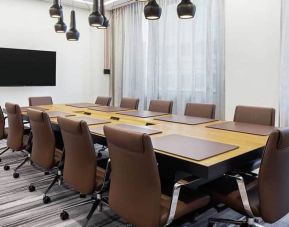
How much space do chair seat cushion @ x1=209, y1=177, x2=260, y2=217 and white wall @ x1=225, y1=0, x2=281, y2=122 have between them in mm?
2365

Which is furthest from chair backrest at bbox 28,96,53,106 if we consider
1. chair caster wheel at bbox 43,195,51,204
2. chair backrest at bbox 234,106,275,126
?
chair backrest at bbox 234,106,275,126

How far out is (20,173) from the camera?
370 cm

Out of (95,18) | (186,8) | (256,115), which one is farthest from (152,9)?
(256,115)

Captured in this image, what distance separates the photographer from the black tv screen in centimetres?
570

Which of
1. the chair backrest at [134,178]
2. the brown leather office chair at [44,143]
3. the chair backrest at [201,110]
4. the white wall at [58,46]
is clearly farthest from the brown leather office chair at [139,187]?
the white wall at [58,46]

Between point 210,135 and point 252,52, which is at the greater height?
point 252,52

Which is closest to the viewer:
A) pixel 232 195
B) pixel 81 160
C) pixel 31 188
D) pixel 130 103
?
pixel 232 195

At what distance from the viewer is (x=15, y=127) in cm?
349

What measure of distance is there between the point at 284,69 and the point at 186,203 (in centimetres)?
291

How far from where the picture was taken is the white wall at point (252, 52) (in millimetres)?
3967

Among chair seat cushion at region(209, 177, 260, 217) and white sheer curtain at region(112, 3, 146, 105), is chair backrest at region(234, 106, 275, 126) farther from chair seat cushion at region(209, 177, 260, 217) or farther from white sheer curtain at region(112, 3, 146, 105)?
white sheer curtain at region(112, 3, 146, 105)

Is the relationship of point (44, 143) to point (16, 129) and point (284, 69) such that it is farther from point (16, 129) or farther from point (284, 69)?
point (284, 69)

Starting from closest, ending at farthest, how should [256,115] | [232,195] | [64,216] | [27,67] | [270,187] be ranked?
[270,187] → [232,195] → [64,216] → [256,115] → [27,67]

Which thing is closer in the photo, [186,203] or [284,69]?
[186,203]
